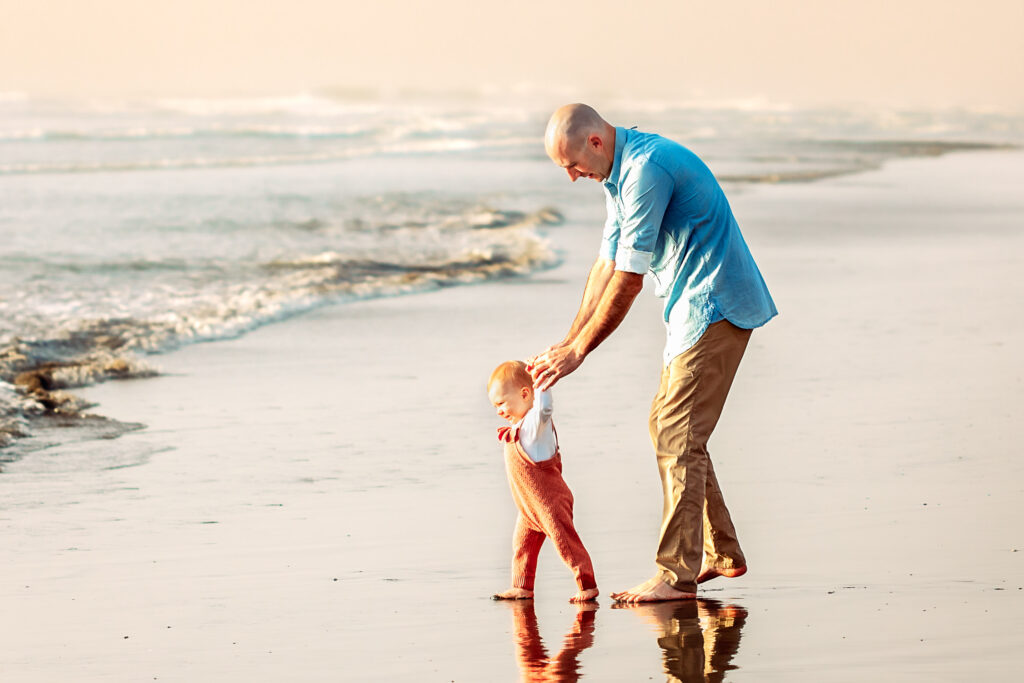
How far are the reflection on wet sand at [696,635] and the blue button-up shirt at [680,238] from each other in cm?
76

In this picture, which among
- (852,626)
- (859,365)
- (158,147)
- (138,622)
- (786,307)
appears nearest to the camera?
(852,626)

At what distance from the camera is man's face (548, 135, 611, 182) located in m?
4.21

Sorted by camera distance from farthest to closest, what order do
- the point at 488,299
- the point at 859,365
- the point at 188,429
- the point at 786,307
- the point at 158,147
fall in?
the point at 158,147
the point at 488,299
the point at 786,307
the point at 859,365
the point at 188,429

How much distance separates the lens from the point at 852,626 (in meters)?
4.03

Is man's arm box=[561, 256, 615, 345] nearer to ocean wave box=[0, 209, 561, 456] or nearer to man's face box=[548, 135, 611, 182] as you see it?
man's face box=[548, 135, 611, 182]

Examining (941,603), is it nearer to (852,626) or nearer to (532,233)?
(852,626)

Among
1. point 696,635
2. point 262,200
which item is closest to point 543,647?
point 696,635

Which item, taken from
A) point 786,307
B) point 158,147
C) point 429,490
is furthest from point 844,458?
point 158,147

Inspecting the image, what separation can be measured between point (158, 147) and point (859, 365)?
1485 inches

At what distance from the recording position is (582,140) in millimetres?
4207

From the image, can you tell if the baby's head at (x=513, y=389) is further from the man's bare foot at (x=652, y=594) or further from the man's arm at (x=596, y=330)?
the man's bare foot at (x=652, y=594)

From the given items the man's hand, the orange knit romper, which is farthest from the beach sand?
the man's hand

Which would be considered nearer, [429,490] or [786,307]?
[429,490]

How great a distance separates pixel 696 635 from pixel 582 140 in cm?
144
